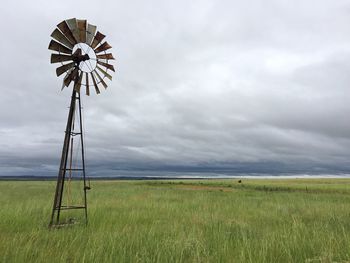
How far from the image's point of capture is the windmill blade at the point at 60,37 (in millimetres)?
13203

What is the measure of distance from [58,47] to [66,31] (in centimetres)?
77

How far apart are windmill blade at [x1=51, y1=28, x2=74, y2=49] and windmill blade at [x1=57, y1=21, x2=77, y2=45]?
124mm

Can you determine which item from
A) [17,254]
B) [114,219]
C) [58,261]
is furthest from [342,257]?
[114,219]

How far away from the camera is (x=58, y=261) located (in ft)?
24.2

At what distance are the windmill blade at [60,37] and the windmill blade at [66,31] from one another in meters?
0.12

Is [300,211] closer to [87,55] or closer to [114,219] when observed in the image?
[114,219]

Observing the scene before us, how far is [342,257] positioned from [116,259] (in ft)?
18.6

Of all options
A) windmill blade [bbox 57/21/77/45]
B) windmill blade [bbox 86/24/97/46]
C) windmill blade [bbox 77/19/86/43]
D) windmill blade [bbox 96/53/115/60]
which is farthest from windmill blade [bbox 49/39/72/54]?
windmill blade [bbox 96/53/115/60]

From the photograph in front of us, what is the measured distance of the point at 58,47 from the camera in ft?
44.3

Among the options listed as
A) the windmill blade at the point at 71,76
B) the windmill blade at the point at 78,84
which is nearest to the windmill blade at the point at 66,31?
the windmill blade at the point at 71,76

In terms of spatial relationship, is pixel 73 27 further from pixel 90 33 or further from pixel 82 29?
pixel 90 33

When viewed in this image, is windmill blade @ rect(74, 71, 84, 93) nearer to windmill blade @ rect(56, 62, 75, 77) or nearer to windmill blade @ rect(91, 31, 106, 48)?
windmill blade @ rect(56, 62, 75, 77)

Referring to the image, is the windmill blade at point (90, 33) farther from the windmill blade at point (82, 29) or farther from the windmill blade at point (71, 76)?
the windmill blade at point (71, 76)

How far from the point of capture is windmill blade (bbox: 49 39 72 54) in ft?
43.7
